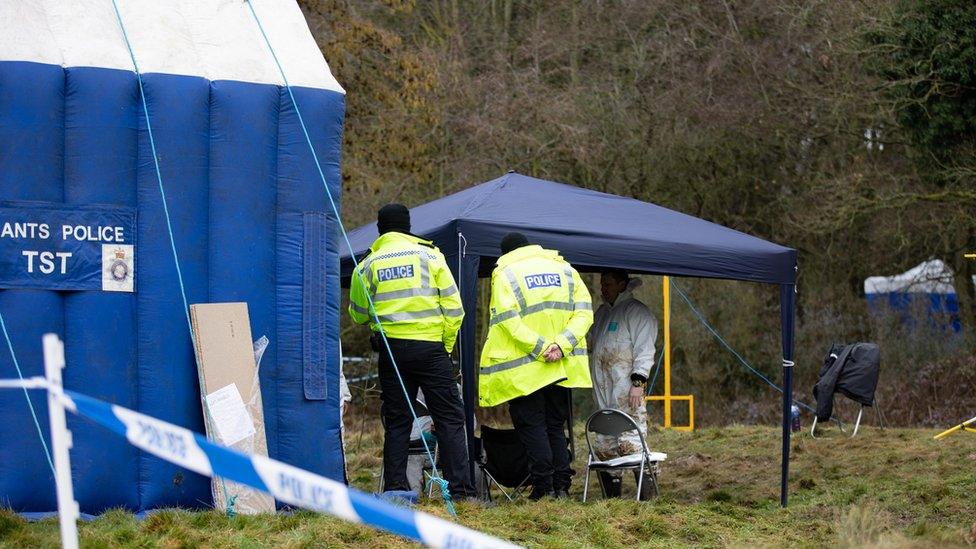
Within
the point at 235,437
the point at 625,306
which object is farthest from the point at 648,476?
the point at 235,437

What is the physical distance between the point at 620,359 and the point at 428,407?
76.9 inches

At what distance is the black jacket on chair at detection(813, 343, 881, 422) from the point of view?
13.2 meters

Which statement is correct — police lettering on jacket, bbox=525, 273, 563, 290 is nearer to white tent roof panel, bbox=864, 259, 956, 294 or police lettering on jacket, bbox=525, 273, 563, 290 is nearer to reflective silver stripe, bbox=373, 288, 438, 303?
reflective silver stripe, bbox=373, 288, 438, 303

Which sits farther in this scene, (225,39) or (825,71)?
(825,71)

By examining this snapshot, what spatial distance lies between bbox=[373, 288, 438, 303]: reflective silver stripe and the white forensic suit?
1.99 meters

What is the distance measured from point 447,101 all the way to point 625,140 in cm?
289

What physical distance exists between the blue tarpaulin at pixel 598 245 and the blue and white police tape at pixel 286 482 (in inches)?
187

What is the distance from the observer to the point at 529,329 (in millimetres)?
8453

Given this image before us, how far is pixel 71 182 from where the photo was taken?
23.6 feet

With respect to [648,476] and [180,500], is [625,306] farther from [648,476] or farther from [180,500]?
[180,500]

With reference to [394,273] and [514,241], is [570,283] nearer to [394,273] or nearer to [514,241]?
[514,241]

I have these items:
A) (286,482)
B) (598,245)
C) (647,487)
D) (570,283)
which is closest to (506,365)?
(570,283)

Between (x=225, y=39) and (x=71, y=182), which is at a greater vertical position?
(x=225, y=39)

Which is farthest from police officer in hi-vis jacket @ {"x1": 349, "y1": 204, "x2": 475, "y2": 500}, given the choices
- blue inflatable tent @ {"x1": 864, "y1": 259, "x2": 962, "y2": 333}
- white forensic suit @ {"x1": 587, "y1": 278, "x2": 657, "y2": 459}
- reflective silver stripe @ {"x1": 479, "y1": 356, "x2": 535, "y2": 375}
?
blue inflatable tent @ {"x1": 864, "y1": 259, "x2": 962, "y2": 333}
